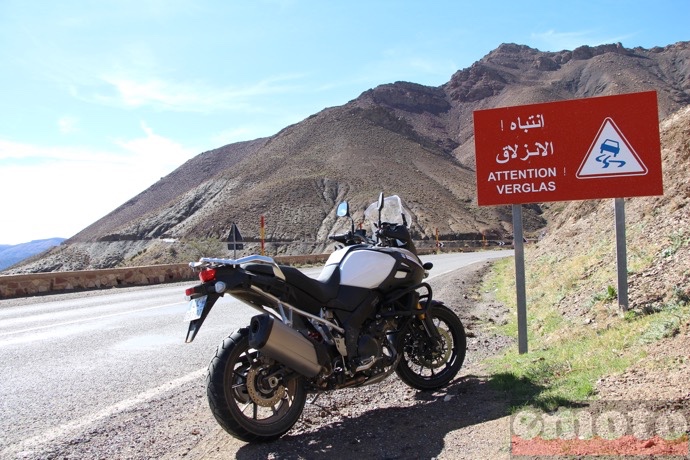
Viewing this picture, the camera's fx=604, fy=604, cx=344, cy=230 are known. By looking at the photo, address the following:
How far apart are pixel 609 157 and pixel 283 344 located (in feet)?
14.5

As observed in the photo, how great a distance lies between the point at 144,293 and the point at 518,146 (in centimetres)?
1322

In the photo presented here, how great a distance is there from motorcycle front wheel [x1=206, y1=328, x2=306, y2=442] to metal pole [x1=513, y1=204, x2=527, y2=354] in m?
3.00

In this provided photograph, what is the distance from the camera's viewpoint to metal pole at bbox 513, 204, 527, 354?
6.38 metres

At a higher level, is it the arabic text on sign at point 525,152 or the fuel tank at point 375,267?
the arabic text on sign at point 525,152

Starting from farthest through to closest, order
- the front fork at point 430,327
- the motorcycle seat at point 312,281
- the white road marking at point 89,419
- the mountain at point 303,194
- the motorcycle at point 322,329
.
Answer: the mountain at point 303,194 < the front fork at point 430,327 < the white road marking at point 89,419 < the motorcycle seat at point 312,281 < the motorcycle at point 322,329

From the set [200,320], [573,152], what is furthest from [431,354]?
[573,152]

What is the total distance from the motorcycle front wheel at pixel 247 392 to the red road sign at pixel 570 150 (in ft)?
11.5

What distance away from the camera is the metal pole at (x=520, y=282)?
6.38m

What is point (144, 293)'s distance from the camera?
17.1 m

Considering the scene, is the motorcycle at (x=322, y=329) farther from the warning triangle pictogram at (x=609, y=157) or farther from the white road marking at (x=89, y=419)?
the warning triangle pictogram at (x=609, y=157)

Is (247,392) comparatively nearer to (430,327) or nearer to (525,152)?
(430,327)

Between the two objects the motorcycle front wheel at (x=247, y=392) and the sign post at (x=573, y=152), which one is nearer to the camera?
the motorcycle front wheel at (x=247, y=392)

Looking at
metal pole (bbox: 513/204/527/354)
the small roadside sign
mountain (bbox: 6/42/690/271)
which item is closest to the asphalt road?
metal pole (bbox: 513/204/527/354)

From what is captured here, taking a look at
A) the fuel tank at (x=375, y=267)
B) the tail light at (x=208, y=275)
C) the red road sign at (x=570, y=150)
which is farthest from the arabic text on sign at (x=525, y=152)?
the tail light at (x=208, y=275)
